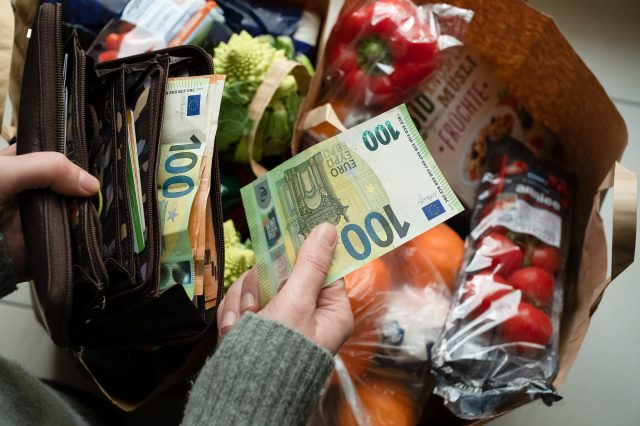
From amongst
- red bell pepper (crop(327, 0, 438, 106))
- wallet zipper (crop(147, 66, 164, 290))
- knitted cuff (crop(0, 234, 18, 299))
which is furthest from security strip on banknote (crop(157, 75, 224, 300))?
red bell pepper (crop(327, 0, 438, 106))

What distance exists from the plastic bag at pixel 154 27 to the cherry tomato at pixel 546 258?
609 millimetres

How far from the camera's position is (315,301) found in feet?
1.82

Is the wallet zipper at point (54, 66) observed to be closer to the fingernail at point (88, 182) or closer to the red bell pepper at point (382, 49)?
the fingernail at point (88, 182)

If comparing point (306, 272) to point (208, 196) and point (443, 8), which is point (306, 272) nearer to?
point (208, 196)

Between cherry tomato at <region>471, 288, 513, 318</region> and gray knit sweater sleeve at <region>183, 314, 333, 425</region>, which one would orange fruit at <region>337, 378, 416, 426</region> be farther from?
gray knit sweater sleeve at <region>183, 314, 333, 425</region>

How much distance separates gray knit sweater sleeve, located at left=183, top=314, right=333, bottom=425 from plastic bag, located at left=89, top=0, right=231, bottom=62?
0.53 meters

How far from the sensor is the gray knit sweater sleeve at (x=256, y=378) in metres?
0.49

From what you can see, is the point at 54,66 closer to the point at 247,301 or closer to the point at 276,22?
the point at 247,301

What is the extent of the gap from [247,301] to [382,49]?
47 centimetres

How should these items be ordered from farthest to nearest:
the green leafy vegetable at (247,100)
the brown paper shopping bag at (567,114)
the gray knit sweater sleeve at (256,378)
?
1. the green leafy vegetable at (247,100)
2. the brown paper shopping bag at (567,114)
3. the gray knit sweater sleeve at (256,378)

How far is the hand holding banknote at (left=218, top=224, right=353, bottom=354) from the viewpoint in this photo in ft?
1.74

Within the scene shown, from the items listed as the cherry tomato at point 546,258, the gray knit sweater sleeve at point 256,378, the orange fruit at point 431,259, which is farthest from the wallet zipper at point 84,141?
the cherry tomato at point 546,258

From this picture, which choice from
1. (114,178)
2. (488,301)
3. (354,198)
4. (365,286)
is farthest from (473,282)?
(114,178)

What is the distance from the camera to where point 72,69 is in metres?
0.57
